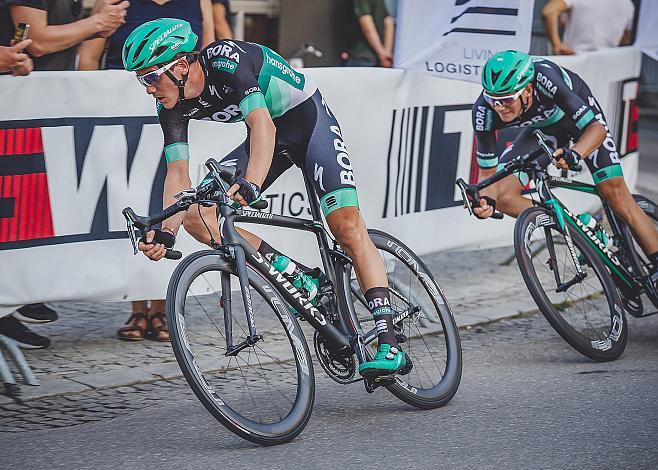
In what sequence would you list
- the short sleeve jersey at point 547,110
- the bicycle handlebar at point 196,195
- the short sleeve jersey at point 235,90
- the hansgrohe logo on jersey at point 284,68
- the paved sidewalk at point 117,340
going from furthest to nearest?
the short sleeve jersey at point 547,110, the paved sidewalk at point 117,340, the hansgrohe logo on jersey at point 284,68, the short sleeve jersey at point 235,90, the bicycle handlebar at point 196,195

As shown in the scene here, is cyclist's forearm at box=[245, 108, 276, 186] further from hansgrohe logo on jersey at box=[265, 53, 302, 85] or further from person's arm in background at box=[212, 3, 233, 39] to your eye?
person's arm in background at box=[212, 3, 233, 39]

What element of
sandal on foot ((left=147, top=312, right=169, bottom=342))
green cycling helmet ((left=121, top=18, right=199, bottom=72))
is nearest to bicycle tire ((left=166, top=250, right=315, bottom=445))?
green cycling helmet ((left=121, top=18, right=199, bottom=72))

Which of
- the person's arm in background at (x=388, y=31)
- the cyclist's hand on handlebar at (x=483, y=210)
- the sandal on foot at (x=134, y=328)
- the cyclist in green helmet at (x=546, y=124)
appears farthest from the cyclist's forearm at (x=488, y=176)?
the person's arm in background at (x=388, y=31)

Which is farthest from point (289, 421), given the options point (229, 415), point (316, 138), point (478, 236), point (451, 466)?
point (478, 236)

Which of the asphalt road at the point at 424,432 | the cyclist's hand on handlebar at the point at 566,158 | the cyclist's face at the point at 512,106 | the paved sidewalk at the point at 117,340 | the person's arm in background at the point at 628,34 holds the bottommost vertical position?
the paved sidewalk at the point at 117,340

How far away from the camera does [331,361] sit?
5023mm

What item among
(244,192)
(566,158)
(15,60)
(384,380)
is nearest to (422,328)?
(384,380)

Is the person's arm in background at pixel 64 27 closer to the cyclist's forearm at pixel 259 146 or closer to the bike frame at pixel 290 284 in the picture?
the bike frame at pixel 290 284

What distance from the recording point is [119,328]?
22.0 ft

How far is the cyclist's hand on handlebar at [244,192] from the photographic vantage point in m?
4.43

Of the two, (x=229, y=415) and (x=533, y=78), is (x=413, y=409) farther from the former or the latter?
(x=533, y=78)

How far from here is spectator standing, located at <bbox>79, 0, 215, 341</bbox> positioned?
654cm

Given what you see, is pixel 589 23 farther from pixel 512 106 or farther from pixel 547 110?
pixel 512 106

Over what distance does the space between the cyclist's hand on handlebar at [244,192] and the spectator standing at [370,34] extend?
654 cm
